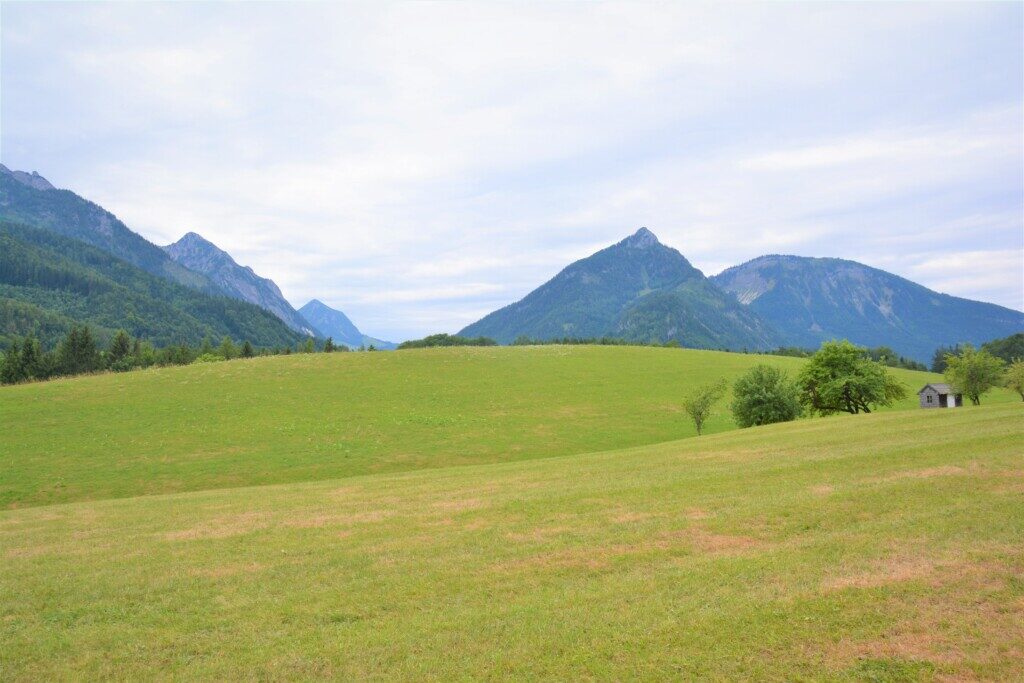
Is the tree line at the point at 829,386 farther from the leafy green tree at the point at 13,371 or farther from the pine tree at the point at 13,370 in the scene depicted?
the pine tree at the point at 13,370

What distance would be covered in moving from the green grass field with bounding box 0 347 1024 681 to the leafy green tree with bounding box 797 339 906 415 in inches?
1181

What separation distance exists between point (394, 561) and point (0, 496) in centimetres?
3961

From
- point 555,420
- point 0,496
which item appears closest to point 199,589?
point 0,496

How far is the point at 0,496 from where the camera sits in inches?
1569

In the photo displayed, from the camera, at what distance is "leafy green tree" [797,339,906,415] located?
217ft

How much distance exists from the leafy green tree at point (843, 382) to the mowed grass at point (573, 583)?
44.6m

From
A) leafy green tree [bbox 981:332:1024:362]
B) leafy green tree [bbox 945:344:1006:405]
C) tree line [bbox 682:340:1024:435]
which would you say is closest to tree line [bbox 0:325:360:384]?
tree line [bbox 682:340:1024:435]

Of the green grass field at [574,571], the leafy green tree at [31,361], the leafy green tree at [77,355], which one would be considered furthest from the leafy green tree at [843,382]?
the leafy green tree at [31,361]

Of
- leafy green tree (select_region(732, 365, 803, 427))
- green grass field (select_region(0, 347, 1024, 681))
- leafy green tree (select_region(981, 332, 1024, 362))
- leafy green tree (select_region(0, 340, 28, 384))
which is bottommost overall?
green grass field (select_region(0, 347, 1024, 681))

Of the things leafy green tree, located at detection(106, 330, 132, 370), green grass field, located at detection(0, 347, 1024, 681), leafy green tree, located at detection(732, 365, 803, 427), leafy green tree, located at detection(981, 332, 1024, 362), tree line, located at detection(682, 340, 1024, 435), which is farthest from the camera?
leafy green tree, located at detection(981, 332, 1024, 362)

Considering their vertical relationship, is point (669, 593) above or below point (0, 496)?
above

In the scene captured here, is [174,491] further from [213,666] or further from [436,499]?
[213,666]

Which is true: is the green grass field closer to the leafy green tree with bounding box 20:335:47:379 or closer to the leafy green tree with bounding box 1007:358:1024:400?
the leafy green tree with bounding box 1007:358:1024:400

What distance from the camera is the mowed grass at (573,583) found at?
1045 cm
